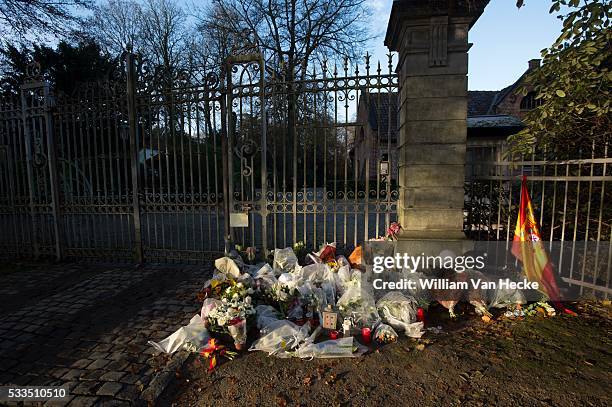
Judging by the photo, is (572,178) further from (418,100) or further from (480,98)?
(480,98)

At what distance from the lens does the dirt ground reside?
2.72 m

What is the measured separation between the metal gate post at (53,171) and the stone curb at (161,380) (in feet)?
16.8

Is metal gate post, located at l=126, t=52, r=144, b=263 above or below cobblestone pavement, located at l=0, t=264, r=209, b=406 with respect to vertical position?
above

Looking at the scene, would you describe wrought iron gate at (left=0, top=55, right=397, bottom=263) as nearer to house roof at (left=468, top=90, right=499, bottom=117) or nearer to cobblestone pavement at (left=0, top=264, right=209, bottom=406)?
cobblestone pavement at (left=0, top=264, right=209, bottom=406)

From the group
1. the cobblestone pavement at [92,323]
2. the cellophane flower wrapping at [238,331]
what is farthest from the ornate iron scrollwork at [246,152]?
the cellophane flower wrapping at [238,331]

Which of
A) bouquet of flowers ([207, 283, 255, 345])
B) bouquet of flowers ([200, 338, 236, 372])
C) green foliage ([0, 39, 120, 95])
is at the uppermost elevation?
green foliage ([0, 39, 120, 95])

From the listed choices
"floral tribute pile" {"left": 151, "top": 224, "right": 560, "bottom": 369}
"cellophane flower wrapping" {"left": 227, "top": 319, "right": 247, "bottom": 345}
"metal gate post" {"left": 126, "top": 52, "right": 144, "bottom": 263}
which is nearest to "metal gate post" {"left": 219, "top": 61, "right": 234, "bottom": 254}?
"floral tribute pile" {"left": 151, "top": 224, "right": 560, "bottom": 369}

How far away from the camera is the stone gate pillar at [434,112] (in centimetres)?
446

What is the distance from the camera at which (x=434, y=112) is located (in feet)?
15.0

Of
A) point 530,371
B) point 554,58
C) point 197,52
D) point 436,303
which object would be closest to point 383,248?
point 436,303

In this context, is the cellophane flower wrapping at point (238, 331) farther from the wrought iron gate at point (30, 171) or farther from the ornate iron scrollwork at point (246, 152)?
the wrought iron gate at point (30, 171)

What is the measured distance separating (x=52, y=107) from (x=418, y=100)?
6745 mm

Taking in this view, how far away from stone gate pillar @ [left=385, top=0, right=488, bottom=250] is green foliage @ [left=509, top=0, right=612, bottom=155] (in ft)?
2.79

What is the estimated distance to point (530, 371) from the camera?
3014 mm
